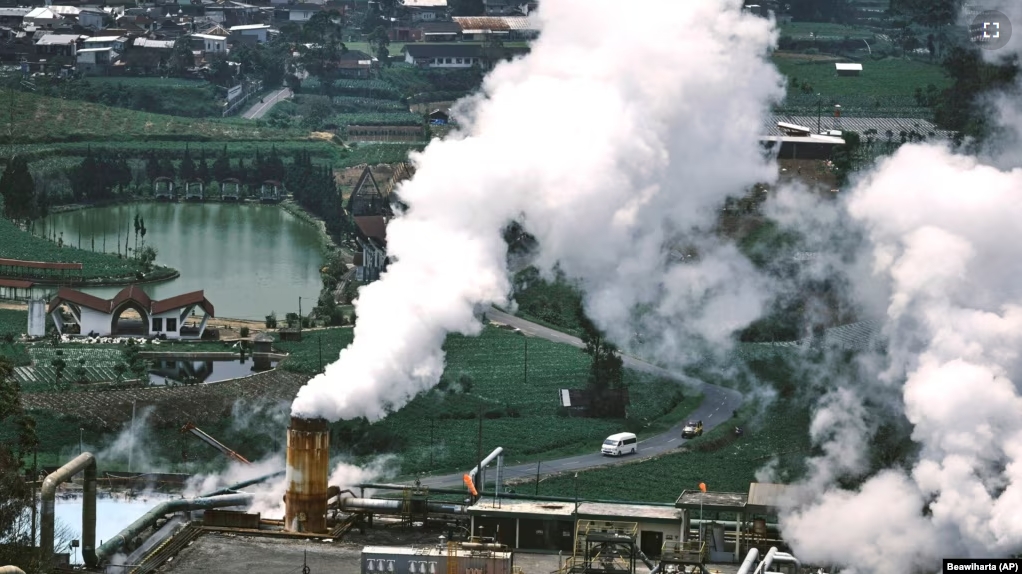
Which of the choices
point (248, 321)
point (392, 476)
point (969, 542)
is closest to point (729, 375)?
point (392, 476)

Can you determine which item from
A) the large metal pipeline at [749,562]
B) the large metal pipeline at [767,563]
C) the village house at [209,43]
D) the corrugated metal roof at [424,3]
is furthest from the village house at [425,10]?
the large metal pipeline at [767,563]

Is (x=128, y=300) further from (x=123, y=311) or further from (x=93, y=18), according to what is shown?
(x=93, y=18)

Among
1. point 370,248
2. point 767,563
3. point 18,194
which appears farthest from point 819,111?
point 767,563

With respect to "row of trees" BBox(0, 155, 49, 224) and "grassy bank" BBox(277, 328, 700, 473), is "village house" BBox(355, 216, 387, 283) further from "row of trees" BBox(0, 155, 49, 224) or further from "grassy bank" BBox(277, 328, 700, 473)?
"row of trees" BBox(0, 155, 49, 224)

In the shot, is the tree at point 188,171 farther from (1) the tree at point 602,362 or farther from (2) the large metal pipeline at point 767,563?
(2) the large metal pipeline at point 767,563

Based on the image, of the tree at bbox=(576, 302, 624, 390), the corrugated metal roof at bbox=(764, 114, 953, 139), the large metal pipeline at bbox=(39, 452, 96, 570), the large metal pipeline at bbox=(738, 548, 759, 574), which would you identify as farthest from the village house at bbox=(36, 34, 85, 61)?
the large metal pipeline at bbox=(738, 548, 759, 574)

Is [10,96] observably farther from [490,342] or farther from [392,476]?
[392,476]
